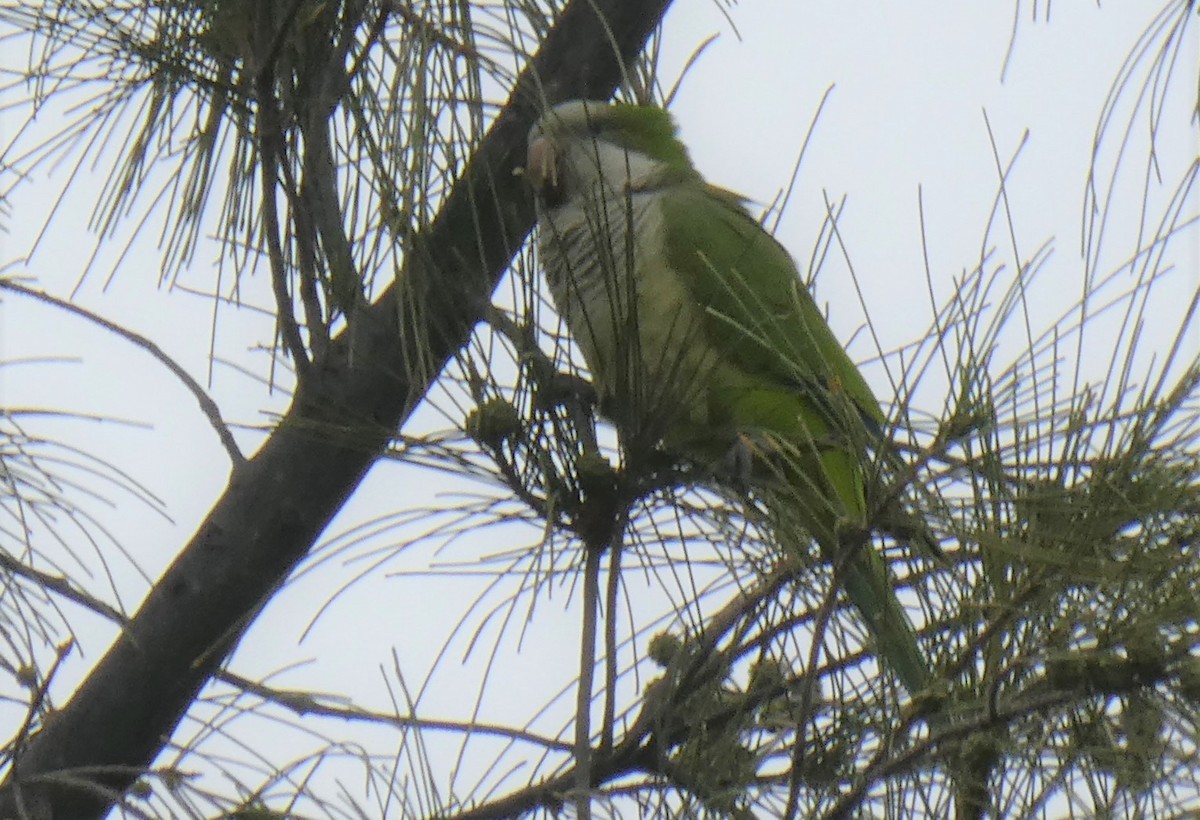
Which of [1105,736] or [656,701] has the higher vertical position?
[1105,736]

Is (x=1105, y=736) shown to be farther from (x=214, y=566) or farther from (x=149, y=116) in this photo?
(x=149, y=116)

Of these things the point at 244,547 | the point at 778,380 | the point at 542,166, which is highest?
the point at 778,380

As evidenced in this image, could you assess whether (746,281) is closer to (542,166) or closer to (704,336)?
(704,336)

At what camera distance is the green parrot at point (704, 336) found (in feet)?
4.53

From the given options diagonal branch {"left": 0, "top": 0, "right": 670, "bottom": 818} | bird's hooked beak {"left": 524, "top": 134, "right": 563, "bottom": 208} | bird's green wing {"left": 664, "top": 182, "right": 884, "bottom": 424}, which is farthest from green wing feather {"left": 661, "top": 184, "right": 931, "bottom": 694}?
diagonal branch {"left": 0, "top": 0, "right": 670, "bottom": 818}

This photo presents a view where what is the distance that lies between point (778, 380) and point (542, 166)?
1.66 ft

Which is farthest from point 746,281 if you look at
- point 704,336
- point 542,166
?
point 542,166

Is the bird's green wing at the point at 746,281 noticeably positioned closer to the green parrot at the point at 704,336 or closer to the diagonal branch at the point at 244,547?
the green parrot at the point at 704,336

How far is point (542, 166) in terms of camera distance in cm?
184

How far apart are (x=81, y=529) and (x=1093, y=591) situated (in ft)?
4.02

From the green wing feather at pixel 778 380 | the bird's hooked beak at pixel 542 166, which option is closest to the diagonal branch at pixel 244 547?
the bird's hooked beak at pixel 542 166

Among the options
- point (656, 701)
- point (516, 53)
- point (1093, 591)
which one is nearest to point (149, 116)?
point (516, 53)

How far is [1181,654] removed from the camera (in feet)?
4.01

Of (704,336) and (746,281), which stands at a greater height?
(746,281)
